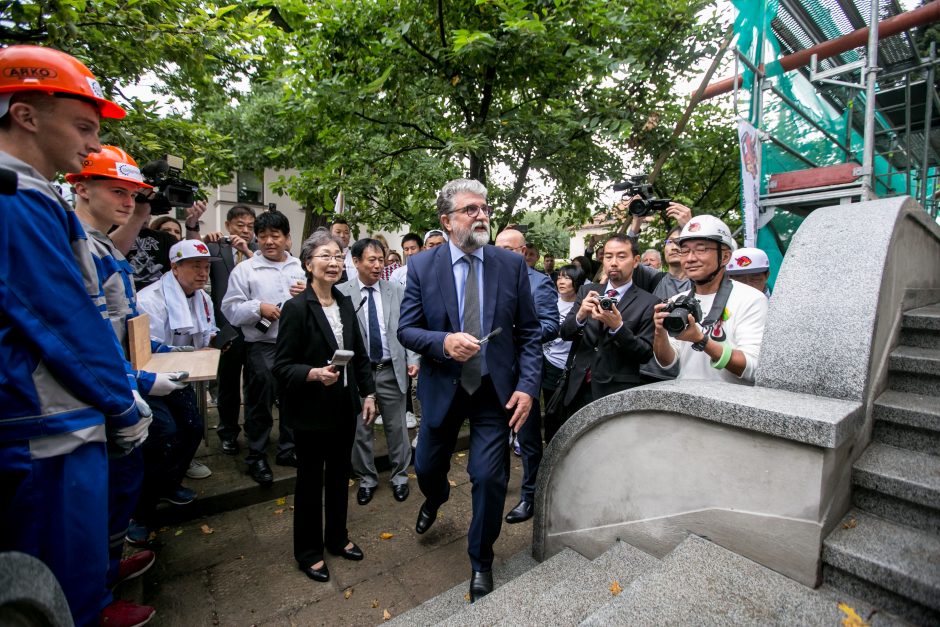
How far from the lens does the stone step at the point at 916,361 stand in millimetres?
2219

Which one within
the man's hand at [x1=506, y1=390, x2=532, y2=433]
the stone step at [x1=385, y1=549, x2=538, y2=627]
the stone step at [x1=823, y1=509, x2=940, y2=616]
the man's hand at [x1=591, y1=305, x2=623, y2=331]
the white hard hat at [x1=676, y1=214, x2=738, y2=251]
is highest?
the white hard hat at [x1=676, y1=214, x2=738, y2=251]

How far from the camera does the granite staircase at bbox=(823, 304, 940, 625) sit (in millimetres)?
1666

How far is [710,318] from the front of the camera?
2662 mm

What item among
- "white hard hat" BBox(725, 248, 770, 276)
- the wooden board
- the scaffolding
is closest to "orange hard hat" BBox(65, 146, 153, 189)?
the wooden board

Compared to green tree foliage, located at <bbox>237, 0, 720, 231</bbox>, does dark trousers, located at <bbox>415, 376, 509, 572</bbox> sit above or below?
below

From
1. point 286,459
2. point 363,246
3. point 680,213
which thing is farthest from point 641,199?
point 286,459

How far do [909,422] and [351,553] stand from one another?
3168 millimetres

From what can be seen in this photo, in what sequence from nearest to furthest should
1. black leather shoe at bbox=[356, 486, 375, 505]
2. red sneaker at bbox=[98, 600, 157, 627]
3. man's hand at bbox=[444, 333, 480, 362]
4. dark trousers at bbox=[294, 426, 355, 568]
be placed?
red sneaker at bbox=[98, 600, 157, 627] → man's hand at bbox=[444, 333, 480, 362] → dark trousers at bbox=[294, 426, 355, 568] → black leather shoe at bbox=[356, 486, 375, 505]

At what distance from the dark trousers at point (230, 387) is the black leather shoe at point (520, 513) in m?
2.71

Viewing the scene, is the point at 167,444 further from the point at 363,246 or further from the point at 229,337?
the point at 363,246

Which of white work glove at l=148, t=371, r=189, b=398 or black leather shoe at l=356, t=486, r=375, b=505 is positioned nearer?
white work glove at l=148, t=371, r=189, b=398

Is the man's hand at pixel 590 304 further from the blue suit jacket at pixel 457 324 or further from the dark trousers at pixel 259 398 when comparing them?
the dark trousers at pixel 259 398

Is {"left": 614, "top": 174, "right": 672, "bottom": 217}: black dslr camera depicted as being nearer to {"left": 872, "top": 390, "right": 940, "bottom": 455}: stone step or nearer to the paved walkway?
{"left": 872, "top": 390, "right": 940, "bottom": 455}: stone step

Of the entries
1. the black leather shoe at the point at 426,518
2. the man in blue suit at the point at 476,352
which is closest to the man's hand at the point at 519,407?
the man in blue suit at the point at 476,352
